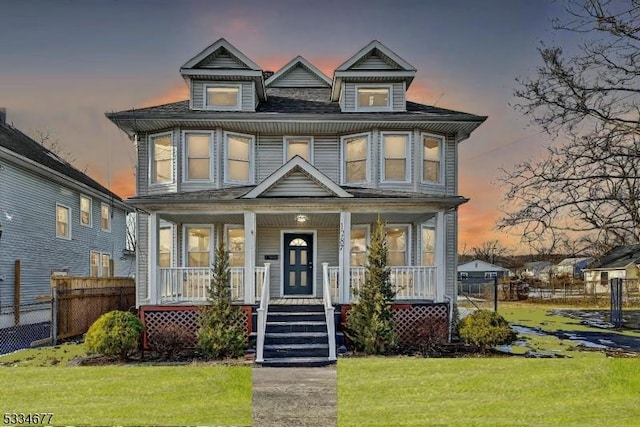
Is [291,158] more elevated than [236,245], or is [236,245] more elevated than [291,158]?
[291,158]

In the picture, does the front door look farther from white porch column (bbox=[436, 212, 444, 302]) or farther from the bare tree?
the bare tree

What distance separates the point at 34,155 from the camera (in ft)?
27.0

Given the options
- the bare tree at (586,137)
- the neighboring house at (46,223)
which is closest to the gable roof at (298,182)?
the bare tree at (586,137)

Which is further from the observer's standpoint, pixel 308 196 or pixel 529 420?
pixel 308 196

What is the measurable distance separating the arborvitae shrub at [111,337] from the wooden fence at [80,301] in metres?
1.11

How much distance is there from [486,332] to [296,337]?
2666 mm

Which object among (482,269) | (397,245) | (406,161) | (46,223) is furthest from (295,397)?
(482,269)

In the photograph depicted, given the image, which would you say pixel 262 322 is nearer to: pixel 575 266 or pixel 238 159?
pixel 238 159

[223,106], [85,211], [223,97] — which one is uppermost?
[223,97]

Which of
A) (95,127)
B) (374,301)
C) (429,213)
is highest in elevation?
(95,127)

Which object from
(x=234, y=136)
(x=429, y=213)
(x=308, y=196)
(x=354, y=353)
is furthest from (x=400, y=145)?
(x=354, y=353)

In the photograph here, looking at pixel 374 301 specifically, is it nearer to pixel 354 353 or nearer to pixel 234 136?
pixel 354 353

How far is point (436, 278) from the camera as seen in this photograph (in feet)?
25.1

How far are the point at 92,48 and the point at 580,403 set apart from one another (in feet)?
24.9
